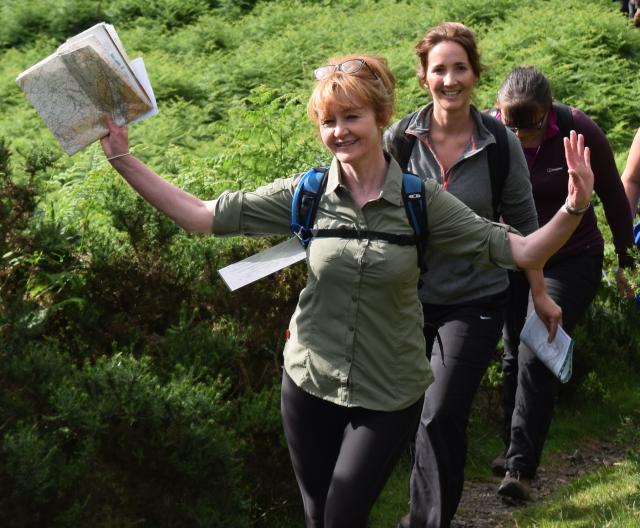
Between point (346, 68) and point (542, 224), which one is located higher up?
point (346, 68)

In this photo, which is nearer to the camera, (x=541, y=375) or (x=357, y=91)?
(x=357, y=91)

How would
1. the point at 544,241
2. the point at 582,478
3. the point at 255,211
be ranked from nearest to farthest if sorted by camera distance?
the point at 544,241 → the point at 255,211 → the point at 582,478

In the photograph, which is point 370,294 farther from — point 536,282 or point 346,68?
point 536,282

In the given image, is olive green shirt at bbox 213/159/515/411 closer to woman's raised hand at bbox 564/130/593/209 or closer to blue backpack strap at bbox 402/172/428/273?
blue backpack strap at bbox 402/172/428/273

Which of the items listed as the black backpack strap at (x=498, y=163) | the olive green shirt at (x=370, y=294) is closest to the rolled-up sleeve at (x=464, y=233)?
the olive green shirt at (x=370, y=294)

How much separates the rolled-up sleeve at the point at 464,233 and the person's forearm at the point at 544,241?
0.14 feet

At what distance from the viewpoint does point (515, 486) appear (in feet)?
19.1

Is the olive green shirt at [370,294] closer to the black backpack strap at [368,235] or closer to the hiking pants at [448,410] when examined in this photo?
the black backpack strap at [368,235]

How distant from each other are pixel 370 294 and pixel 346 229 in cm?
24

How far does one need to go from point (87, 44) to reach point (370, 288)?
4.10ft

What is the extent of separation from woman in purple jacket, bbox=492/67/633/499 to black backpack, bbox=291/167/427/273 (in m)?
1.87

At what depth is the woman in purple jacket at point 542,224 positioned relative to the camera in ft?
18.2

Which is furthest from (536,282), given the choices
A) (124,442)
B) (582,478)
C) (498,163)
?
(582,478)

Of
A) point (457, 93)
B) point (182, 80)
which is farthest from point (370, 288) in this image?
point (182, 80)
